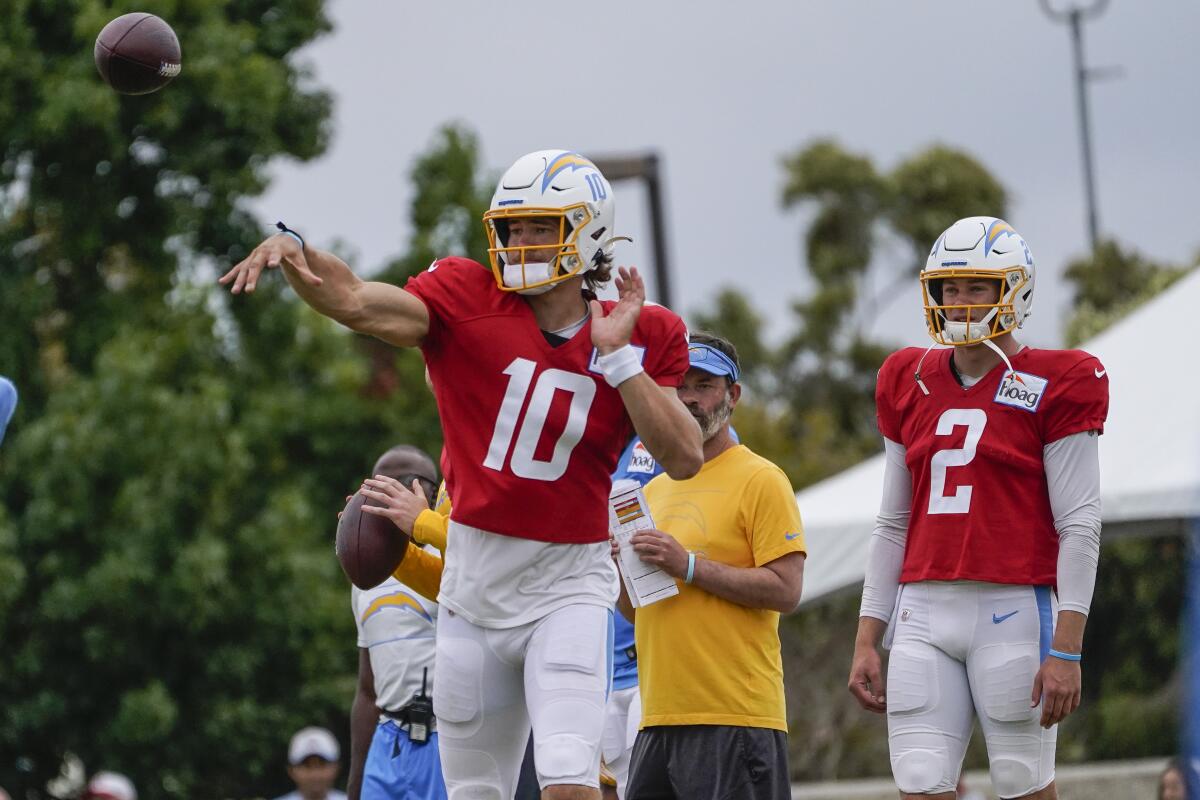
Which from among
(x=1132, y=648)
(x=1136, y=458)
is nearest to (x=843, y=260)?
(x=1132, y=648)

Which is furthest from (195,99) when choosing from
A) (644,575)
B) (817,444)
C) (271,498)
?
(817,444)

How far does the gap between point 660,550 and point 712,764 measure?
0.72 metres

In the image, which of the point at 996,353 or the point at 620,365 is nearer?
the point at 620,365

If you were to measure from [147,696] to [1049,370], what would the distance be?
9.28m

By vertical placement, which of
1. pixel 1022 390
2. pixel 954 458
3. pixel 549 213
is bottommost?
pixel 954 458

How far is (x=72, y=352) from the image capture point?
48.5 ft

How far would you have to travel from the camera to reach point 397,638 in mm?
7020

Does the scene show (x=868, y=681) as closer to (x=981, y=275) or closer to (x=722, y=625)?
(x=722, y=625)

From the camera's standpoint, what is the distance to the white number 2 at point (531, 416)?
504cm

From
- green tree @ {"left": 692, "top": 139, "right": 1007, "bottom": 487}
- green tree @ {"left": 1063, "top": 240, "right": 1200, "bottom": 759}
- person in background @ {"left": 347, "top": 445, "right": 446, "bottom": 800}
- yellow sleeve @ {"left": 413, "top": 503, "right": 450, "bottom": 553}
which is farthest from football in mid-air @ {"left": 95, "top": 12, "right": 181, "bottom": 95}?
green tree @ {"left": 692, "top": 139, "right": 1007, "bottom": 487}

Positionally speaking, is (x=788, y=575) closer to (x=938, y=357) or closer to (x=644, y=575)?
(x=644, y=575)

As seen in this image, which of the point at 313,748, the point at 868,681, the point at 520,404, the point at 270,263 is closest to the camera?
the point at 270,263

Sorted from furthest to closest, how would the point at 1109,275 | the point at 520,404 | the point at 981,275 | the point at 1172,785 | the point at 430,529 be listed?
the point at 1109,275
the point at 1172,785
the point at 981,275
the point at 430,529
the point at 520,404

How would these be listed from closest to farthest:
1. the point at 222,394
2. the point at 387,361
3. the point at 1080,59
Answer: the point at 222,394
the point at 387,361
the point at 1080,59
